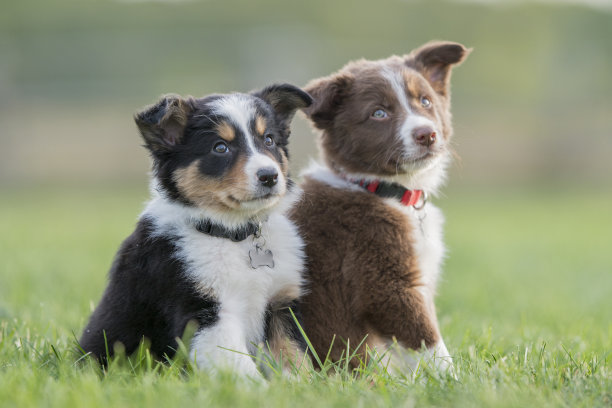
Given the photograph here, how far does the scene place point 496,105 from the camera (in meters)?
24.7

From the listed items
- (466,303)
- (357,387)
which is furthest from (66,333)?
(466,303)

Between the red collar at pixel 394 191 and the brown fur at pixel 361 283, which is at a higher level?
the red collar at pixel 394 191

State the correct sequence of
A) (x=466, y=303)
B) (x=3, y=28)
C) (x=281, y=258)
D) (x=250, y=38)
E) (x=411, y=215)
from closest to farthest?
(x=281, y=258)
(x=411, y=215)
(x=466, y=303)
(x=250, y=38)
(x=3, y=28)

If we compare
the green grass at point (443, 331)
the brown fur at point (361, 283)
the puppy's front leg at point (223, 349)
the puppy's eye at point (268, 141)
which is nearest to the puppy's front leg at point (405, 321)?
the brown fur at point (361, 283)

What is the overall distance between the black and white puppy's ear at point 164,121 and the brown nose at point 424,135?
4.12 feet

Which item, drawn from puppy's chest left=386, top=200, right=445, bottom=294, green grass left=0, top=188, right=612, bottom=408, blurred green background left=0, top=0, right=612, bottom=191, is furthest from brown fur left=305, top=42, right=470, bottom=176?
blurred green background left=0, top=0, right=612, bottom=191

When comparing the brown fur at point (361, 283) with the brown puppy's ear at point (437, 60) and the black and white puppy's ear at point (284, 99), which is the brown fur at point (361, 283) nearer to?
the black and white puppy's ear at point (284, 99)

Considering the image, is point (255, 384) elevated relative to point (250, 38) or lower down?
lower down

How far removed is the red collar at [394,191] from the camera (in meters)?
4.17

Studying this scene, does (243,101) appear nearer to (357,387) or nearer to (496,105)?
(357,387)

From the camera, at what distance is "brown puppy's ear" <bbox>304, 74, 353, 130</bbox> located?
4207 millimetres

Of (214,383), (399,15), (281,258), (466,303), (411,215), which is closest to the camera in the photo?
(214,383)

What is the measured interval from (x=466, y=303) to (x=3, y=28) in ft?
81.6

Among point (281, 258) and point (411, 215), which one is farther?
point (411, 215)
